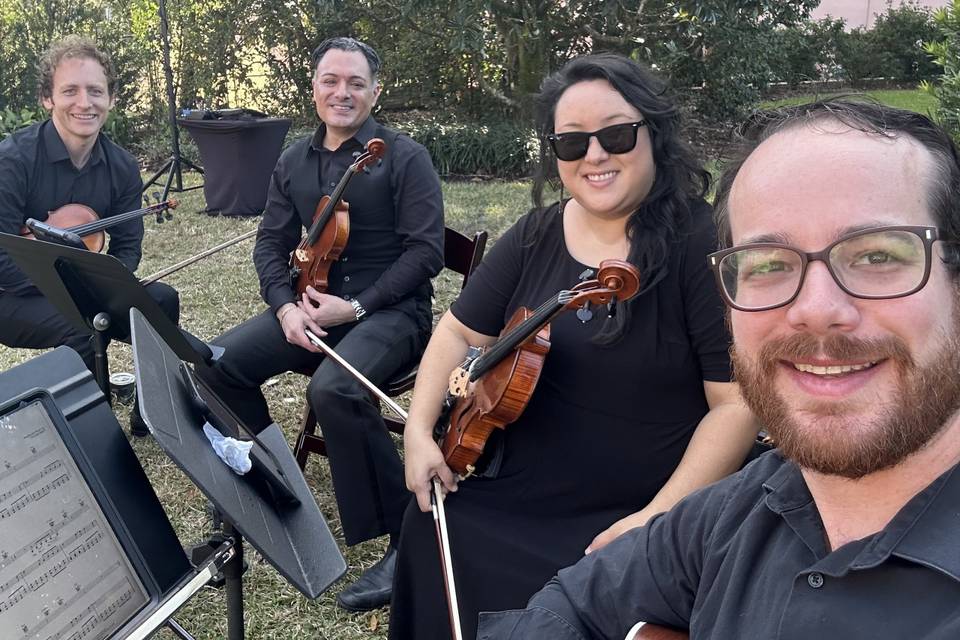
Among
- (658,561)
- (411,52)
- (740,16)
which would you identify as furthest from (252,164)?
(658,561)

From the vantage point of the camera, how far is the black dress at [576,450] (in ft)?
7.02

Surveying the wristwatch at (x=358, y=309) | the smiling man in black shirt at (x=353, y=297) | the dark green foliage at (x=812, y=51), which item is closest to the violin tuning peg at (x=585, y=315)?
the smiling man in black shirt at (x=353, y=297)

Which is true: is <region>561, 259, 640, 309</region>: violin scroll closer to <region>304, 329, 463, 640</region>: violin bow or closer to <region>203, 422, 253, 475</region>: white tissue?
<region>304, 329, 463, 640</region>: violin bow

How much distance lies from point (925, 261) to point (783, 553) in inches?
16.5

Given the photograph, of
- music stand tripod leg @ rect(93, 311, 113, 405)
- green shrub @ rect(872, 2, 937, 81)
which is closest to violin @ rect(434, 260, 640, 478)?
music stand tripod leg @ rect(93, 311, 113, 405)

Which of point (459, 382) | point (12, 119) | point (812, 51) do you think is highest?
point (812, 51)

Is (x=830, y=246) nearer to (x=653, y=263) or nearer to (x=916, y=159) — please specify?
(x=916, y=159)

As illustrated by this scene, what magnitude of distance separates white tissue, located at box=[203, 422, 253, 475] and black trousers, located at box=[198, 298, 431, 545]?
45.1 inches

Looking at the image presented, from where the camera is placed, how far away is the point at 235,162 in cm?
772

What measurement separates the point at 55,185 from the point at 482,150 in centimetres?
590

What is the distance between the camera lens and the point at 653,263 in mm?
2172

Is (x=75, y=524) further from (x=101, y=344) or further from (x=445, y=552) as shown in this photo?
(x=101, y=344)

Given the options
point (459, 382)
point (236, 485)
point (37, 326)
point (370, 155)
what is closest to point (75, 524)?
point (236, 485)

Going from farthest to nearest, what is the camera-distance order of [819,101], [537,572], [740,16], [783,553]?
[740,16] < [537,572] < [819,101] < [783,553]
